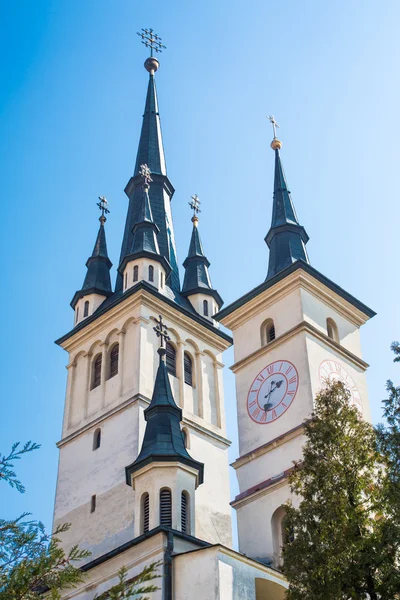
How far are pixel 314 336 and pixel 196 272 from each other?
10.7 metres

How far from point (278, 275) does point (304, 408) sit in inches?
237

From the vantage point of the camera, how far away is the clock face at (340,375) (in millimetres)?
30977

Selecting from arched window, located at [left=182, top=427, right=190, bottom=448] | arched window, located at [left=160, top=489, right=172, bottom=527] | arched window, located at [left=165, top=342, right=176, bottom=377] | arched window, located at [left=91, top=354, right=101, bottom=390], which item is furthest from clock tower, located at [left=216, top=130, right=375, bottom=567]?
arched window, located at [left=91, top=354, right=101, bottom=390]

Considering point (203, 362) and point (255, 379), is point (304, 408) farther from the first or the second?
point (203, 362)

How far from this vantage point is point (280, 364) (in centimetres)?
3141

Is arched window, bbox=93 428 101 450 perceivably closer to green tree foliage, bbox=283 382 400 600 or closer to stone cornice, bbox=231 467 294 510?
stone cornice, bbox=231 467 294 510

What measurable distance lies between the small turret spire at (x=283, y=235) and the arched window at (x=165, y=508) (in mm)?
11654

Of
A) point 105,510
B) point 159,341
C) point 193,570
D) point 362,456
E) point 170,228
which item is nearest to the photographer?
point 362,456

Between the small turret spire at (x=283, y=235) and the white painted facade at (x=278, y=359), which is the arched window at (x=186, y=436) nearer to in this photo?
the white painted facade at (x=278, y=359)

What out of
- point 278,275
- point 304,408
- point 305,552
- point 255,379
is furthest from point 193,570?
point 278,275

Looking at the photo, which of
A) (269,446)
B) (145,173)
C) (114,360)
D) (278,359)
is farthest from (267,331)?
(145,173)

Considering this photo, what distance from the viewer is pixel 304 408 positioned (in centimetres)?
2922

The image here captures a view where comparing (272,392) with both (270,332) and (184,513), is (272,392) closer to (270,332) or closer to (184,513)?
(270,332)

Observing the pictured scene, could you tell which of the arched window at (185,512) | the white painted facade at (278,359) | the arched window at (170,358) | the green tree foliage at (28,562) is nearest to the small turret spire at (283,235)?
the white painted facade at (278,359)
